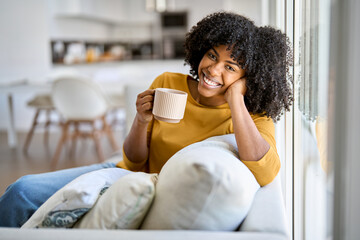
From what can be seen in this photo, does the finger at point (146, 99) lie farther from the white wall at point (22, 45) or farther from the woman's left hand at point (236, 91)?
the white wall at point (22, 45)

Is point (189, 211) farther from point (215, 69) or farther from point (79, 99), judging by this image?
point (79, 99)

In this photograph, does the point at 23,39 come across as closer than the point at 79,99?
No

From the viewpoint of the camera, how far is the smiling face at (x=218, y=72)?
3.87 feet

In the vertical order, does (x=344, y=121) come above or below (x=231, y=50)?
below

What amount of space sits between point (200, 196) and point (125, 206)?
159 millimetres

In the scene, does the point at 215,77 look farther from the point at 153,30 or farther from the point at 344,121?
the point at 153,30

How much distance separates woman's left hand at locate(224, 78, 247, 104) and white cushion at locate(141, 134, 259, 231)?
13.8 inches

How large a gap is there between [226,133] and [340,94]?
0.68 metres

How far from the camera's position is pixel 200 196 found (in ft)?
2.42

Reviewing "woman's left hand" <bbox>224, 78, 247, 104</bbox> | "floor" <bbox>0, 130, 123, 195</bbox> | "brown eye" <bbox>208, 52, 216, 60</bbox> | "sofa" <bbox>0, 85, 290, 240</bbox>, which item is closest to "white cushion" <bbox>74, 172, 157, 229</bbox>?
"sofa" <bbox>0, 85, 290, 240</bbox>

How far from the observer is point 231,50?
1177 mm

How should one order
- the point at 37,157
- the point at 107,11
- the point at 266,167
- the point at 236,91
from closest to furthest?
the point at 266,167 → the point at 236,91 → the point at 37,157 → the point at 107,11

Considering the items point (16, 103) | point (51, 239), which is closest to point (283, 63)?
point (51, 239)

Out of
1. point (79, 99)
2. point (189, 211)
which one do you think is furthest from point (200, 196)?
point (79, 99)
